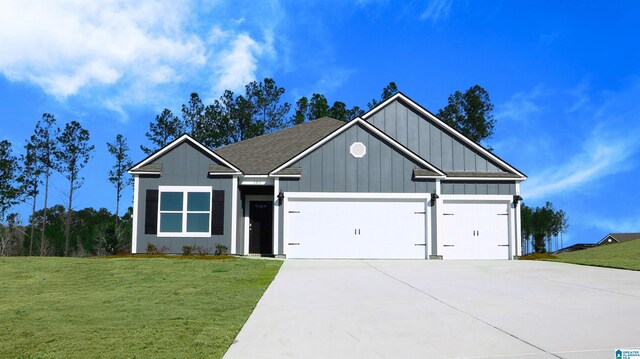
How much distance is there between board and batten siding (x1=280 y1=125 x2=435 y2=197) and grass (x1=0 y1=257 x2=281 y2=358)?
528 cm

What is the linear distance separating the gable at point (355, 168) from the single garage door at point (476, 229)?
1.70 meters

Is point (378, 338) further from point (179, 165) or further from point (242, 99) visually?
point (242, 99)

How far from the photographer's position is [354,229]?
1873 cm

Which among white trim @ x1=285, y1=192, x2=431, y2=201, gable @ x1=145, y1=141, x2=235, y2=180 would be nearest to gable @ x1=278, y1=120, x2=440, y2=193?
white trim @ x1=285, y1=192, x2=431, y2=201

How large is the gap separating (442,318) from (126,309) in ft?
14.8

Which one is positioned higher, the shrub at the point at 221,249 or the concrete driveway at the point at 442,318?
the shrub at the point at 221,249

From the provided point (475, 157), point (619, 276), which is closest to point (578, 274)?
point (619, 276)

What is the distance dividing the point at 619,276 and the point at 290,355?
1029cm

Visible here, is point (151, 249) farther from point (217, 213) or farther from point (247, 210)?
point (247, 210)

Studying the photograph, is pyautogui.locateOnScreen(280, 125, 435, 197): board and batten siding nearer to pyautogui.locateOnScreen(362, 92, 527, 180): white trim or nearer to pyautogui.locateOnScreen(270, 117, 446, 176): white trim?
pyautogui.locateOnScreen(270, 117, 446, 176): white trim

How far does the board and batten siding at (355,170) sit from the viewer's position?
18828 millimetres

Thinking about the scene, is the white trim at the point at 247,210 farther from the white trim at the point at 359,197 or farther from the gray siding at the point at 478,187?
the gray siding at the point at 478,187

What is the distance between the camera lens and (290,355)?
5043mm

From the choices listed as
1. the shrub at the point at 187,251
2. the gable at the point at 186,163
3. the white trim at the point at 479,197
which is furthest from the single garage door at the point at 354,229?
the shrub at the point at 187,251
